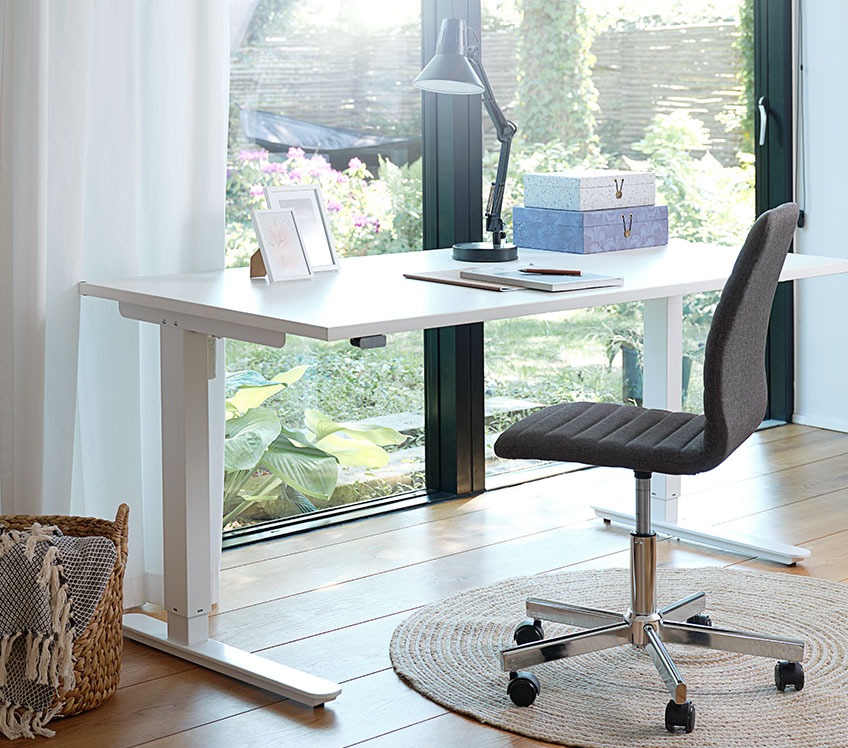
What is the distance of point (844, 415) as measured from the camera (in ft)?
14.6

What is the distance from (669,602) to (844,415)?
1.86m

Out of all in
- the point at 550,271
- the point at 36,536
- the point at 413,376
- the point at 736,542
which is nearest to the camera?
the point at 36,536

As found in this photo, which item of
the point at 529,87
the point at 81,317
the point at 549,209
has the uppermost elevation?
the point at 529,87

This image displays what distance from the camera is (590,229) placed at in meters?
3.13

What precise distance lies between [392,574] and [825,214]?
217 cm

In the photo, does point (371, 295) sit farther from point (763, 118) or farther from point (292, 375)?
point (763, 118)

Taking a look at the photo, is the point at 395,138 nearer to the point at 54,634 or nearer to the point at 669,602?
the point at 669,602

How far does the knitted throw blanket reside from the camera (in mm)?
2258

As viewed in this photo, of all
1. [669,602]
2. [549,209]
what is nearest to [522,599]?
[669,602]

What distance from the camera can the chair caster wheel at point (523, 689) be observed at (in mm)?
2342

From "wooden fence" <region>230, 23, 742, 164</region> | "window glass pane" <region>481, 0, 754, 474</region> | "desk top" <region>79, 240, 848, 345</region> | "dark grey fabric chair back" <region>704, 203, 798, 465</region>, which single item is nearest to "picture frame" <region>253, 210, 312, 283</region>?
"desk top" <region>79, 240, 848, 345</region>

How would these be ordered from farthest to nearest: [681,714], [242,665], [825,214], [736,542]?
[825,214]
[736,542]
[242,665]
[681,714]

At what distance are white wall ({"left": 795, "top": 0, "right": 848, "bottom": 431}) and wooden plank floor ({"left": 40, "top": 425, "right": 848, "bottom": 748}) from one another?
19 cm

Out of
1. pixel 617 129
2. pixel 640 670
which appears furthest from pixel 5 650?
pixel 617 129
